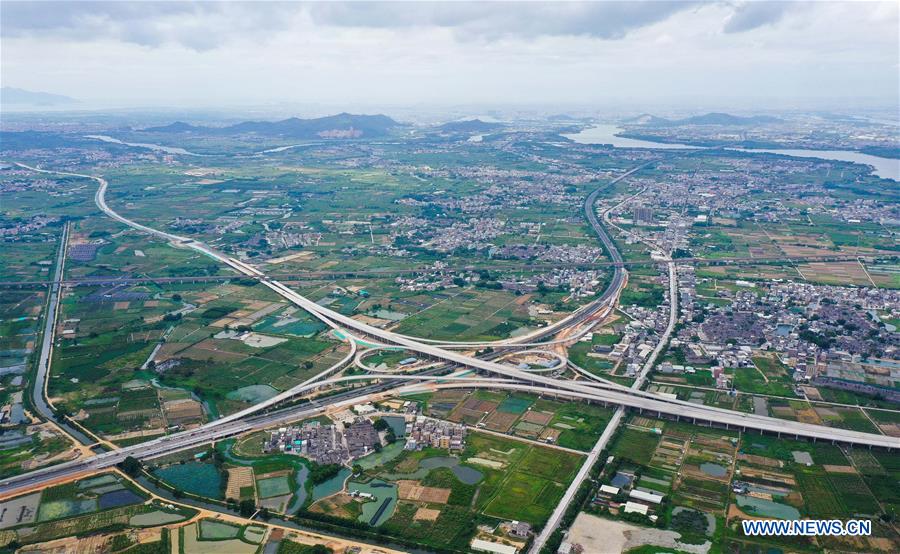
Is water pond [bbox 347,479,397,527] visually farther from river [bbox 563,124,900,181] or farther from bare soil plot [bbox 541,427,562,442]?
river [bbox 563,124,900,181]

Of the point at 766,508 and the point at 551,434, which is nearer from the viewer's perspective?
the point at 766,508

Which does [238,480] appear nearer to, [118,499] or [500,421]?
[118,499]

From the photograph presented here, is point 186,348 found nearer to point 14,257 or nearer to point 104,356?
point 104,356

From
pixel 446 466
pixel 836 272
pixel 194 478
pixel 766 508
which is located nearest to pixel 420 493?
pixel 446 466

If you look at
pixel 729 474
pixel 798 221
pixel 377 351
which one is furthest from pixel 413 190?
pixel 729 474

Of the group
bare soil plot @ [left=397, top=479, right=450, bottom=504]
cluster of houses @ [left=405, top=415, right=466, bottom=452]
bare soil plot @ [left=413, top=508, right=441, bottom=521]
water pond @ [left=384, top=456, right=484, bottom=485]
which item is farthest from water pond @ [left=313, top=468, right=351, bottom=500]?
bare soil plot @ [left=413, top=508, right=441, bottom=521]

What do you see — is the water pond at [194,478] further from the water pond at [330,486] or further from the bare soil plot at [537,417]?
the bare soil plot at [537,417]

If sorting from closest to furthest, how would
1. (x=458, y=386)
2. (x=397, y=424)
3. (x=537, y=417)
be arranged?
(x=397, y=424)
(x=537, y=417)
(x=458, y=386)

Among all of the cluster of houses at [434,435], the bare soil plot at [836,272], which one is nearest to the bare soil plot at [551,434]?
the cluster of houses at [434,435]
